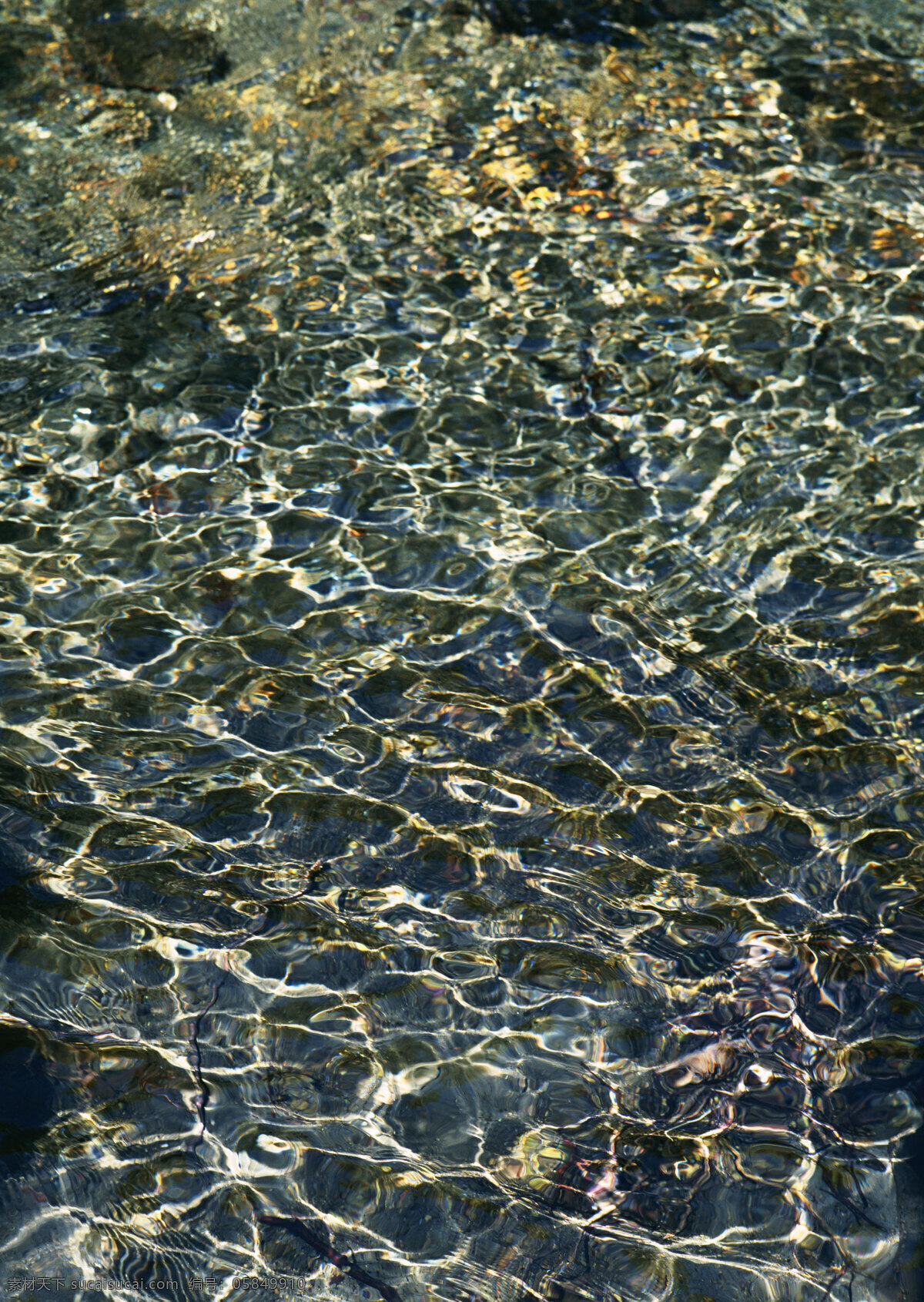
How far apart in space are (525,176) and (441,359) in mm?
1230

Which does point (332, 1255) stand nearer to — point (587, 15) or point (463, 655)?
point (463, 655)

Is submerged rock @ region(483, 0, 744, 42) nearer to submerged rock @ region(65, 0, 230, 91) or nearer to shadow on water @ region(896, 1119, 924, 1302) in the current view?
submerged rock @ region(65, 0, 230, 91)

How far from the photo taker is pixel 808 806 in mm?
2814

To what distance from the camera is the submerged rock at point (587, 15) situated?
5.36 m

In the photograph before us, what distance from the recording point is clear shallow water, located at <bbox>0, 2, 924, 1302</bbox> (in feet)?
7.07

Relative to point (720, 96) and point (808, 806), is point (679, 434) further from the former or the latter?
point (720, 96)

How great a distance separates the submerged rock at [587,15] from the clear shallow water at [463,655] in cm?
13

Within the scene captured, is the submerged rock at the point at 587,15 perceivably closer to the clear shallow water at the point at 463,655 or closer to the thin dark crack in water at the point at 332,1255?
the clear shallow water at the point at 463,655

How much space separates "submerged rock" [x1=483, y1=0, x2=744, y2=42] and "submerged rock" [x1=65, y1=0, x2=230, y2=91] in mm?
1422

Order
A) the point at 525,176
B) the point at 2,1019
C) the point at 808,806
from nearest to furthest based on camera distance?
the point at 2,1019
the point at 808,806
the point at 525,176

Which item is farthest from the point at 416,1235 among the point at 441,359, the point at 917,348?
the point at 917,348

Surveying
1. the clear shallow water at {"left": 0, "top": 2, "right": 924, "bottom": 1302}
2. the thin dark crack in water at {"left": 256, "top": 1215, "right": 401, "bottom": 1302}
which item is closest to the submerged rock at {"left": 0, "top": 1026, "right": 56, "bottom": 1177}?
the clear shallow water at {"left": 0, "top": 2, "right": 924, "bottom": 1302}

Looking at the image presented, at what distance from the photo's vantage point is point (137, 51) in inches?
206

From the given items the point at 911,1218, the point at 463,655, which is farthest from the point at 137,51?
the point at 911,1218
